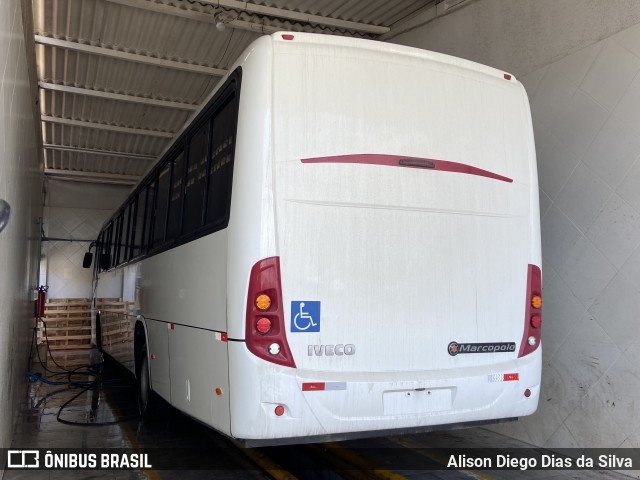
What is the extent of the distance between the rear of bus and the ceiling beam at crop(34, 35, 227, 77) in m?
5.84

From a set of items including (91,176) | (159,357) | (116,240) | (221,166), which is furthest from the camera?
(91,176)

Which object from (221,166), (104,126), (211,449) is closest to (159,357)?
(211,449)

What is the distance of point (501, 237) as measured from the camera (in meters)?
4.41

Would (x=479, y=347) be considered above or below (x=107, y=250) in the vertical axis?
below

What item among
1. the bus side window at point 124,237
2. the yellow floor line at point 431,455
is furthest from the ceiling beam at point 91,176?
the yellow floor line at point 431,455

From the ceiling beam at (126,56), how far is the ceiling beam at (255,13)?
3.28 ft

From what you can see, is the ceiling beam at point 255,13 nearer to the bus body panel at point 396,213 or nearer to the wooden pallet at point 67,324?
the bus body panel at point 396,213

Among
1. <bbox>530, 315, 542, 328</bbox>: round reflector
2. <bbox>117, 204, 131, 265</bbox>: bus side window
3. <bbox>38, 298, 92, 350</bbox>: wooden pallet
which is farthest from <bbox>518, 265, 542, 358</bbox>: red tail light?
<bbox>38, 298, 92, 350</bbox>: wooden pallet

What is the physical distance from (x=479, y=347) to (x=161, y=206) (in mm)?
3732

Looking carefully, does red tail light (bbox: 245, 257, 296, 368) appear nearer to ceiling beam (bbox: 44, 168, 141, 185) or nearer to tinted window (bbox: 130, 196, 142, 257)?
tinted window (bbox: 130, 196, 142, 257)

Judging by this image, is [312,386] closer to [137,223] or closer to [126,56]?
[137,223]

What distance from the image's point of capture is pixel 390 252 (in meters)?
4.01

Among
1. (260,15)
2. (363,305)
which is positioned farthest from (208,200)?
(260,15)

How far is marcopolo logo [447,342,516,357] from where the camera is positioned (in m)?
4.12
